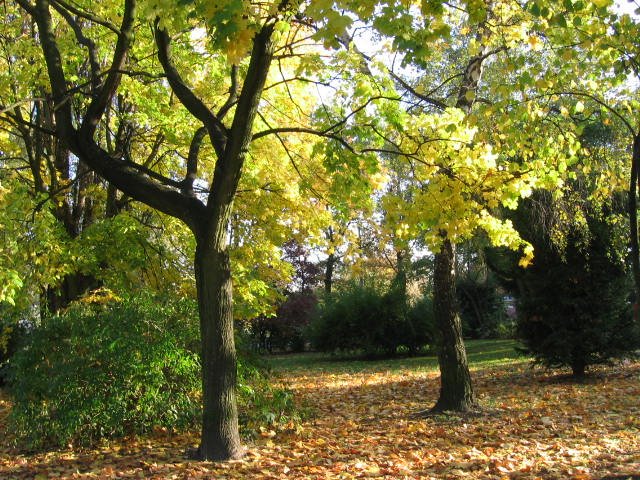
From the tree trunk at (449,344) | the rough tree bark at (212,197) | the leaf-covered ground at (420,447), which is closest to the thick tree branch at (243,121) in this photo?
the rough tree bark at (212,197)

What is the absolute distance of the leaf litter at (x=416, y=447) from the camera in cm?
555

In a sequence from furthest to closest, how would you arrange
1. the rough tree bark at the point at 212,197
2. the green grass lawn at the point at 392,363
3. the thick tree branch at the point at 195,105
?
the green grass lawn at the point at 392,363 → the thick tree branch at the point at 195,105 → the rough tree bark at the point at 212,197

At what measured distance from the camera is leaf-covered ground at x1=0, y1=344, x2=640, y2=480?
219 inches

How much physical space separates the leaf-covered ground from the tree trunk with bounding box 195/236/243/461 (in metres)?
0.23

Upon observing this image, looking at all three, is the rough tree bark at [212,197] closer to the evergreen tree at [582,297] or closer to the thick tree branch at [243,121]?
the thick tree branch at [243,121]

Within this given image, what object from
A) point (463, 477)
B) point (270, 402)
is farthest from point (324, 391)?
point (463, 477)

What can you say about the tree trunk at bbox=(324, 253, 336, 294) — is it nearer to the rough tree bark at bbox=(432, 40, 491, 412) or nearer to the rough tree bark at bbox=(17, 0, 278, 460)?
the rough tree bark at bbox=(432, 40, 491, 412)

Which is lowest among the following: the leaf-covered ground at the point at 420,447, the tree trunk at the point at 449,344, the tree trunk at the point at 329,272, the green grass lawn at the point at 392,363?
the leaf-covered ground at the point at 420,447

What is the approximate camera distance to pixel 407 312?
70.4ft

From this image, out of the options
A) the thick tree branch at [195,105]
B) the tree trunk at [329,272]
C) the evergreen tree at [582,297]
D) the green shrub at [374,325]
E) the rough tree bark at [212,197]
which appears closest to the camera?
the rough tree bark at [212,197]

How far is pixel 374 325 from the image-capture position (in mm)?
21562

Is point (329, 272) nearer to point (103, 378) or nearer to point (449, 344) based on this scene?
point (449, 344)

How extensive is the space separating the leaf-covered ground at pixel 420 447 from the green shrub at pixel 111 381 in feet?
0.98

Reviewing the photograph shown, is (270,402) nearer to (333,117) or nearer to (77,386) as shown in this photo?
(77,386)
